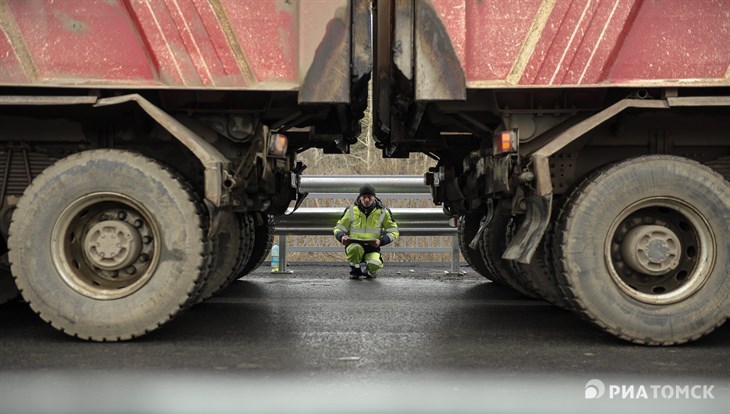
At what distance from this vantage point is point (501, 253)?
25.0 ft

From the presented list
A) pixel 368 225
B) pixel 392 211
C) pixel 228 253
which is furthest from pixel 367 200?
pixel 228 253

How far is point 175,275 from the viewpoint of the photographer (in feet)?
16.0

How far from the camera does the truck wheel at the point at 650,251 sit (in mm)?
4863

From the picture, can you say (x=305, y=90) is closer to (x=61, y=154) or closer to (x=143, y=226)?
(x=143, y=226)

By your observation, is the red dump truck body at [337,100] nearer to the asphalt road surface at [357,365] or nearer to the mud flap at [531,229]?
the mud flap at [531,229]

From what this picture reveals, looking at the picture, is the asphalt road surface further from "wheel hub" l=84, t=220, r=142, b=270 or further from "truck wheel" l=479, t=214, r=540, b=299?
"truck wheel" l=479, t=214, r=540, b=299

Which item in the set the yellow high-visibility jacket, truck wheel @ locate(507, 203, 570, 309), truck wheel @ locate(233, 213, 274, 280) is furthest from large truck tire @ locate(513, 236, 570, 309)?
the yellow high-visibility jacket

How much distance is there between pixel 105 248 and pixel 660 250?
3.32m

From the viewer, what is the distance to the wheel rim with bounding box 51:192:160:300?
4.92 metres

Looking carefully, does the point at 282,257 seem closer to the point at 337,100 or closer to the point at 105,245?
the point at 105,245

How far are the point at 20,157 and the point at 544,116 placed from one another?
3.44 metres

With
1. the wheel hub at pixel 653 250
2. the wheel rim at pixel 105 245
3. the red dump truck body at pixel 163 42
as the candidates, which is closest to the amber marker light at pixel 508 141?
the wheel hub at pixel 653 250

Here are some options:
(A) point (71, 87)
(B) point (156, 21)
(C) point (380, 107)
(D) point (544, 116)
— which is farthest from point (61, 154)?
(D) point (544, 116)

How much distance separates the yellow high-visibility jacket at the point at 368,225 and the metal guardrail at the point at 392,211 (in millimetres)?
222
